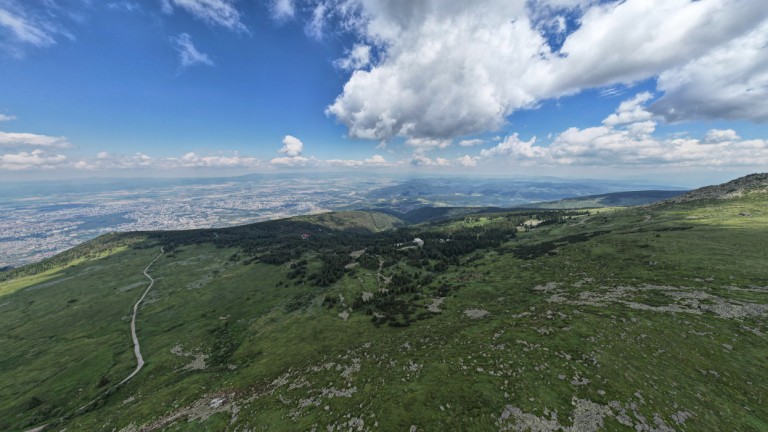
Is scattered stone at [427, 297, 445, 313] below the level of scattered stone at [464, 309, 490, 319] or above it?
below

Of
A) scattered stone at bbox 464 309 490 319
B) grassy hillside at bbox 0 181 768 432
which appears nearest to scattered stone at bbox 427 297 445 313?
grassy hillside at bbox 0 181 768 432

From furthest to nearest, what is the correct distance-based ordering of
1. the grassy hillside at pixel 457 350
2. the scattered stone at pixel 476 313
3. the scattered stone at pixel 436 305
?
the scattered stone at pixel 436 305 → the scattered stone at pixel 476 313 → the grassy hillside at pixel 457 350

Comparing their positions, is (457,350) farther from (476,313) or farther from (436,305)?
(436,305)

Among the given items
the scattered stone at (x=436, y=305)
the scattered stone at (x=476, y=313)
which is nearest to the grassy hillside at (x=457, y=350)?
the scattered stone at (x=436, y=305)

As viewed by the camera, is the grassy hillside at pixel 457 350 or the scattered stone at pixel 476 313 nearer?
the grassy hillside at pixel 457 350

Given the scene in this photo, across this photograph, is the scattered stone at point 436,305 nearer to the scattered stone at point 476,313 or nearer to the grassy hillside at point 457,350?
the grassy hillside at point 457,350

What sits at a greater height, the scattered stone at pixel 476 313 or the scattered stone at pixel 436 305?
the scattered stone at pixel 476 313

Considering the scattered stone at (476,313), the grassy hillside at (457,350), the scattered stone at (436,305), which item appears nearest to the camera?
the grassy hillside at (457,350)

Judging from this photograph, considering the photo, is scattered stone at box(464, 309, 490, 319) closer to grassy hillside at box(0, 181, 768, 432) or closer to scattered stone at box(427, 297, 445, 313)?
grassy hillside at box(0, 181, 768, 432)

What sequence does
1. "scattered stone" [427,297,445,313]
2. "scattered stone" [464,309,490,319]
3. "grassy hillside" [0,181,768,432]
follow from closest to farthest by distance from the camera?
"grassy hillside" [0,181,768,432] < "scattered stone" [464,309,490,319] < "scattered stone" [427,297,445,313]
